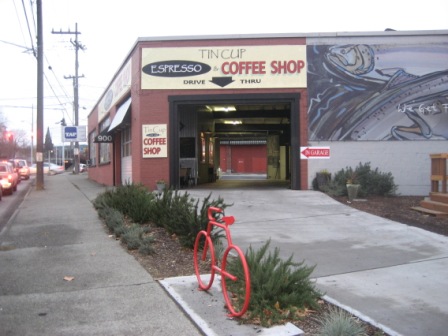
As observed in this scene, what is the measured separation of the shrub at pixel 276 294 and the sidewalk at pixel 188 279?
9.9 inches

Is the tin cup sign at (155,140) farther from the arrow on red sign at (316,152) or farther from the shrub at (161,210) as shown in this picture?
the shrub at (161,210)

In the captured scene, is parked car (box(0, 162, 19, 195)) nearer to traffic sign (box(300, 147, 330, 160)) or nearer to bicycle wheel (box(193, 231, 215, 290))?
traffic sign (box(300, 147, 330, 160))

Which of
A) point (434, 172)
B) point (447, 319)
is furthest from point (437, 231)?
point (447, 319)

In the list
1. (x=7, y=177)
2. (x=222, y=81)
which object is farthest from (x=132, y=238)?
(x=7, y=177)

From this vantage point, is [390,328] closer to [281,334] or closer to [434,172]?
[281,334]

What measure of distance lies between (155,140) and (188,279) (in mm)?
11955

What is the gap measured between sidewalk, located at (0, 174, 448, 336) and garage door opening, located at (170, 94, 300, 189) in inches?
Result: 266

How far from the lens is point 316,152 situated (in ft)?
54.4

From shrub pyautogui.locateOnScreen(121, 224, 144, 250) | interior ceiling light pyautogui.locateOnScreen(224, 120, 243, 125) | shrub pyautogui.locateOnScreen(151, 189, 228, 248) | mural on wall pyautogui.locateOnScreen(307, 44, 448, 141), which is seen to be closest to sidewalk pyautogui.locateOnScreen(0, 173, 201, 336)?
shrub pyautogui.locateOnScreen(121, 224, 144, 250)

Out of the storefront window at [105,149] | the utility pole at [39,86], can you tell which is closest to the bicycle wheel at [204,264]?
the utility pole at [39,86]

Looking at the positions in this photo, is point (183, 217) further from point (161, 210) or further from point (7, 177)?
point (7, 177)

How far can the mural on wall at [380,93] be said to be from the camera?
16328mm

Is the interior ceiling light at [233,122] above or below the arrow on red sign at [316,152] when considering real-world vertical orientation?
above

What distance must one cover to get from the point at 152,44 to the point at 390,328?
15.3 m
